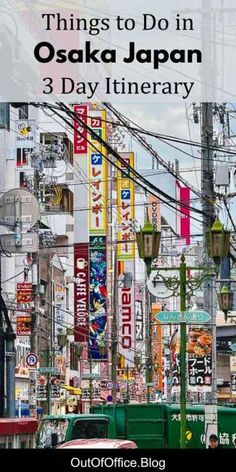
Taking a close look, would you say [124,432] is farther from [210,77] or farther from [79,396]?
[79,396]

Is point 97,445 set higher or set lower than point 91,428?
higher

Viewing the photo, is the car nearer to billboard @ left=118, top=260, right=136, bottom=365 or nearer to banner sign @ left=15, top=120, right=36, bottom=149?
banner sign @ left=15, top=120, right=36, bottom=149

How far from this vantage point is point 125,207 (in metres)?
14.5

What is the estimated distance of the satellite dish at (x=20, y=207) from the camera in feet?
21.7

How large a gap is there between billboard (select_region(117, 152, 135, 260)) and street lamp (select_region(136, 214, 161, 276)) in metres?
0.33

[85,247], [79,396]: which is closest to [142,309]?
[79,396]

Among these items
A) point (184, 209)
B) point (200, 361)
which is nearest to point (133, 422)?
point (200, 361)

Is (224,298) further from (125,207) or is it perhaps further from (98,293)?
(98,293)

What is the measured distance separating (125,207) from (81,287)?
25.1 ft

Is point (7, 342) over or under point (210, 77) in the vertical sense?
under

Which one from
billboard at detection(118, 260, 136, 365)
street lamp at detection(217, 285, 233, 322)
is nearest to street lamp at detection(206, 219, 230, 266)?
street lamp at detection(217, 285, 233, 322)

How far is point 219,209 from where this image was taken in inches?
332

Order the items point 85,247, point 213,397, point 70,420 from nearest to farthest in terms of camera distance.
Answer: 1. point 70,420
2. point 213,397
3. point 85,247
